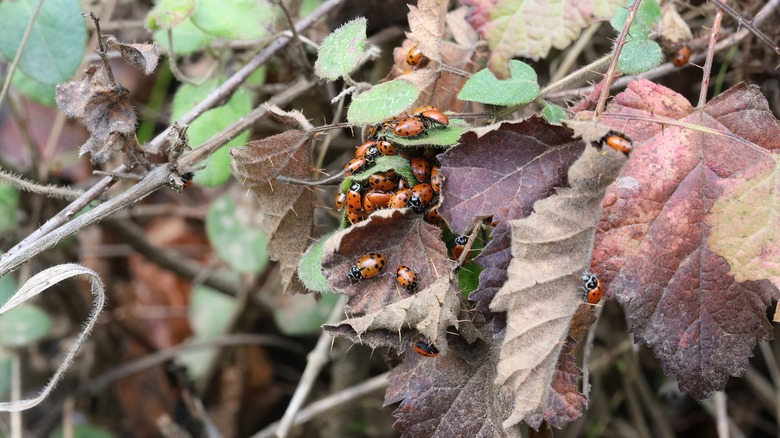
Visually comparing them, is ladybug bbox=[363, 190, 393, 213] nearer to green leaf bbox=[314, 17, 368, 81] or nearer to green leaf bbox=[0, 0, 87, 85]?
green leaf bbox=[314, 17, 368, 81]

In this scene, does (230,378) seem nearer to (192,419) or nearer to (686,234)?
(192,419)

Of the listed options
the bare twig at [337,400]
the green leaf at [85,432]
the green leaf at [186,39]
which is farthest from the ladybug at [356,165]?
the green leaf at [85,432]

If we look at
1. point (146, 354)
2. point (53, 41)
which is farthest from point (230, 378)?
point (53, 41)

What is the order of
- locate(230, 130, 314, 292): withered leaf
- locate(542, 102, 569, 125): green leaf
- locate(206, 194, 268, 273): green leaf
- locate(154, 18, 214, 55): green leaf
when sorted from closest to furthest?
1. locate(542, 102, 569, 125): green leaf
2. locate(230, 130, 314, 292): withered leaf
3. locate(154, 18, 214, 55): green leaf
4. locate(206, 194, 268, 273): green leaf

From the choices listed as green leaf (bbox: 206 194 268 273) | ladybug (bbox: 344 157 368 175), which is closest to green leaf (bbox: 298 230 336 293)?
ladybug (bbox: 344 157 368 175)

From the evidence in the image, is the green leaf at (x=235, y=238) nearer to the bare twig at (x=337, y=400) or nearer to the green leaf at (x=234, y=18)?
the bare twig at (x=337, y=400)

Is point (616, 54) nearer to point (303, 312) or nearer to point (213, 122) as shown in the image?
point (213, 122)
